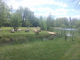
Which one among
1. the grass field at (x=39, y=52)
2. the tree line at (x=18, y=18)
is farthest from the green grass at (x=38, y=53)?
the tree line at (x=18, y=18)

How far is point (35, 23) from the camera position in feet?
60.3

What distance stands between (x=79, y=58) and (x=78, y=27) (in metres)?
18.2

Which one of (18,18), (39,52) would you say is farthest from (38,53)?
(18,18)

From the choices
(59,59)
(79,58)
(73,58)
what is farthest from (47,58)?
(79,58)

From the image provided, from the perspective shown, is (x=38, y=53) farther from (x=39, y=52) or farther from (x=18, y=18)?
(x=18, y=18)

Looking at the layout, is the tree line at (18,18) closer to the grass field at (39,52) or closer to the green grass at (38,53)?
the grass field at (39,52)

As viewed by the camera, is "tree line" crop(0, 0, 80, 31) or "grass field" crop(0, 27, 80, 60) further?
"tree line" crop(0, 0, 80, 31)

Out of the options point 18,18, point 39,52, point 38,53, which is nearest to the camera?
point 38,53

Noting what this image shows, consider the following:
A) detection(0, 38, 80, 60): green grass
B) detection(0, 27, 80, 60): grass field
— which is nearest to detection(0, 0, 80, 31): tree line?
detection(0, 27, 80, 60): grass field

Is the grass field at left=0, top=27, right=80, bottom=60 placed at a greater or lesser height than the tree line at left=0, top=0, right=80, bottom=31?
lesser

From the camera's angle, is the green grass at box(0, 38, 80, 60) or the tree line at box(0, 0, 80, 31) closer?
the green grass at box(0, 38, 80, 60)

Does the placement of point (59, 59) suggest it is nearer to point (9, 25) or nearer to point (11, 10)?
point (9, 25)

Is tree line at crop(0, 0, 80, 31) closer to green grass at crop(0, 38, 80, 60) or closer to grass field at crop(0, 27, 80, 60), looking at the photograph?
grass field at crop(0, 27, 80, 60)

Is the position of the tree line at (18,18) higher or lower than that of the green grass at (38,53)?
higher
